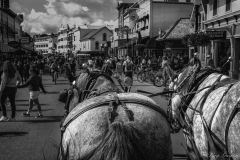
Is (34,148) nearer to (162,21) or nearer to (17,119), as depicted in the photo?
Result: (17,119)

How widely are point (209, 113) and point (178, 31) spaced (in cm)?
3019

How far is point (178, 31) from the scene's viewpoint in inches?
1277

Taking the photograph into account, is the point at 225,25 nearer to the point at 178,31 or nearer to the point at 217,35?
the point at 217,35

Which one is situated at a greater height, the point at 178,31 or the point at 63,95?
the point at 178,31

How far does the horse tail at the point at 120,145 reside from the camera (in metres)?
2.42

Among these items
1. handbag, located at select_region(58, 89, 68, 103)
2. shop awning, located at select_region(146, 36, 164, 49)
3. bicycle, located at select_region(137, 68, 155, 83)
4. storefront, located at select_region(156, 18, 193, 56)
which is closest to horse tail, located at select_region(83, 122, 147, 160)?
handbag, located at select_region(58, 89, 68, 103)

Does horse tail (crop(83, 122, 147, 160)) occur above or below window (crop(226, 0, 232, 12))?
below

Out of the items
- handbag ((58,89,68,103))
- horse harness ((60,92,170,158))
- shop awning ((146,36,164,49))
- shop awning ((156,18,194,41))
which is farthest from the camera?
shop awning ((146,36,164,49))

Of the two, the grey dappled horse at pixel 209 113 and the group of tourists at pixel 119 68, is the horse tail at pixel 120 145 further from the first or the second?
the group of tourists at pixel 119 68

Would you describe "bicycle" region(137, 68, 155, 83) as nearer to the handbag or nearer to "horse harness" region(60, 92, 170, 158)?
the handbag

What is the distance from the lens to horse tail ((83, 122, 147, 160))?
2.42m

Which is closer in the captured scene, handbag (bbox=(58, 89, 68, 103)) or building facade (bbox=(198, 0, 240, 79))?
handbag (bbox=(58, 89, 68, 103))

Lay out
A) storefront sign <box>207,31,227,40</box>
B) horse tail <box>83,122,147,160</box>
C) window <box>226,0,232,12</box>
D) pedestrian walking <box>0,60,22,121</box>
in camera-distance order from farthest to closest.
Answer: window <box>226,0,232,12</box> → storefront sign <box>207,31,227,40</box> → pedestrian walking <box>0,60,22,121</box> → horse tail <box>83,122,147,160</box>

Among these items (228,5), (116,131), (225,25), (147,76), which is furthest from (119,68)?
(116,131)
